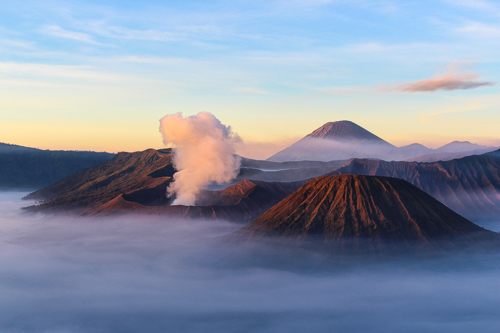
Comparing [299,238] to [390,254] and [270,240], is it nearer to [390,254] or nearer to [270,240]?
[270,240]

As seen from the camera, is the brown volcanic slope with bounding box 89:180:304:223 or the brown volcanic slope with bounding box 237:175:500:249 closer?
the brown volcanic slope with bounding box 237:175:500:249

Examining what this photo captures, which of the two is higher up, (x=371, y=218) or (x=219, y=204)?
(x=371, y=218)

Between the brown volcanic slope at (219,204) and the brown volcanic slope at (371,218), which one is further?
the brown volcanic slope at (219,204)

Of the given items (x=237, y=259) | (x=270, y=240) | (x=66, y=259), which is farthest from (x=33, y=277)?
(x=270, y=240)

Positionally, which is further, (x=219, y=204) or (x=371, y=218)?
(x=219, y=204)
